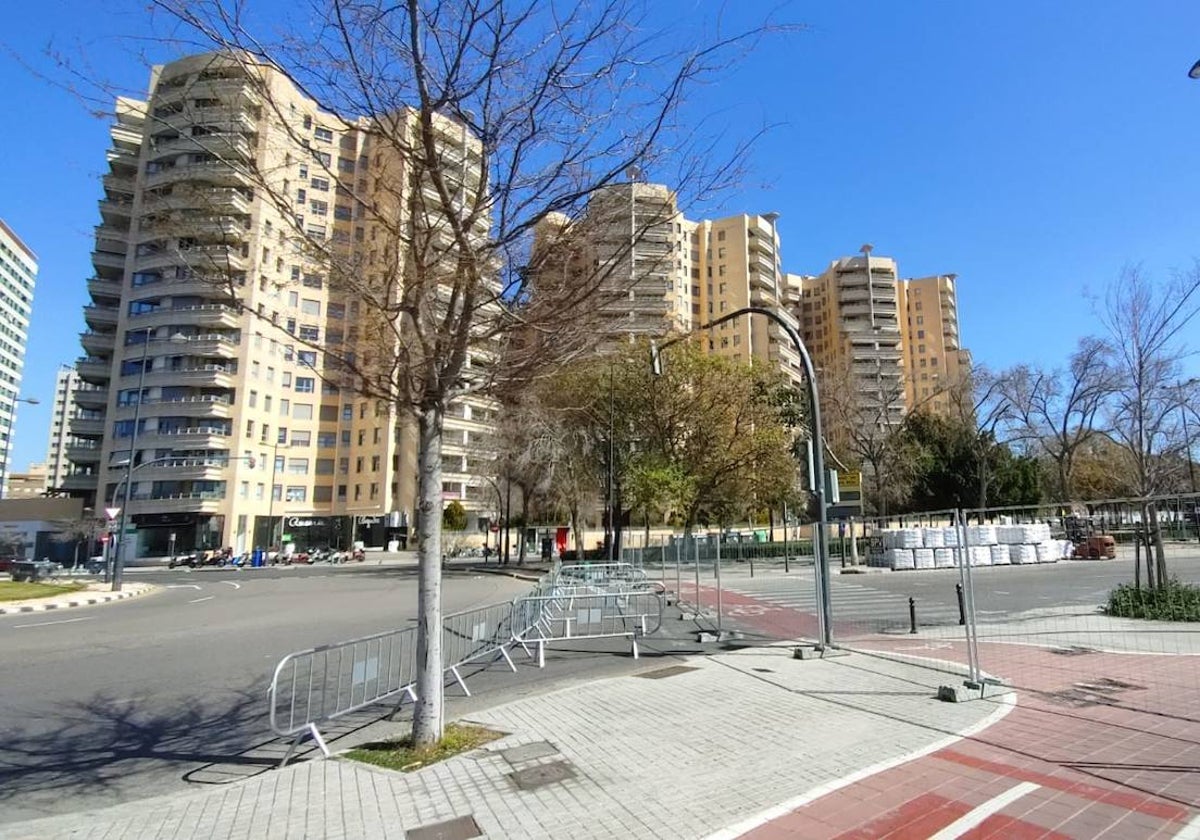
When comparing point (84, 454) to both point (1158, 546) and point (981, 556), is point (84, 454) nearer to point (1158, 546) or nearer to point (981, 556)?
point (981, 556)

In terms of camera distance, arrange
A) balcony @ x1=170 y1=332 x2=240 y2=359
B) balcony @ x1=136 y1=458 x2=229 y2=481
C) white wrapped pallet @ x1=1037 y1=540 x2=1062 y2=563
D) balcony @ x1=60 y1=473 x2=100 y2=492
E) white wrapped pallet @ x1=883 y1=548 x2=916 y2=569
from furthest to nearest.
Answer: balcony @ x1=60 y1=473 x2=100 y2=492 < balcony @ x1=170 y1=332 x2=240 y2=359 < balcony @ x1=136 y1=458 x2=229 y2=481 < white wrapped pallet @ x1=883 y1=548 x2=916 y2=569 < white wrapped pallet @ x1=1037 y1=540 x2=1062 y2=563

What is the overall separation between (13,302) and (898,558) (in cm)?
15518

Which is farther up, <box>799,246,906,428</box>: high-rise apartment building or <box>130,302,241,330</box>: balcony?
<box>799,246,906,428</box>: high-rise apartment building

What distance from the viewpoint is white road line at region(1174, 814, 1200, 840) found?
13.0 feet

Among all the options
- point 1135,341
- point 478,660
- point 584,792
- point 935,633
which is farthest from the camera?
point 1135,341

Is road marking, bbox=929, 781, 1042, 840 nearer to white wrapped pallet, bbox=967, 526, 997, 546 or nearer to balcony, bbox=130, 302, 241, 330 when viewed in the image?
white wrapped pallet, bbox=967, 526, 997, 546

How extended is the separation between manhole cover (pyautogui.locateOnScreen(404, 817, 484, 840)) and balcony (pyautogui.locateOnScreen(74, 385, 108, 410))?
7738 cm

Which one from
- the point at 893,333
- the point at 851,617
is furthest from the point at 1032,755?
the point at 893,333

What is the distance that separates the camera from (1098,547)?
1005cm

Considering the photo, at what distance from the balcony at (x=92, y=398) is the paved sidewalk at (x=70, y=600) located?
47987 mm

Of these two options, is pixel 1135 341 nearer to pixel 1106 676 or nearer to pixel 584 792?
pixel 1106 676

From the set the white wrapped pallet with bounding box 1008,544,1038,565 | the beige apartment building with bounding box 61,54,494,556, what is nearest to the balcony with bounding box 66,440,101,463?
the beige apartment building with bounding box 61,54,494,556

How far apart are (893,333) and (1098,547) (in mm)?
119717

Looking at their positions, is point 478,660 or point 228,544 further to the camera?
point 228,544
